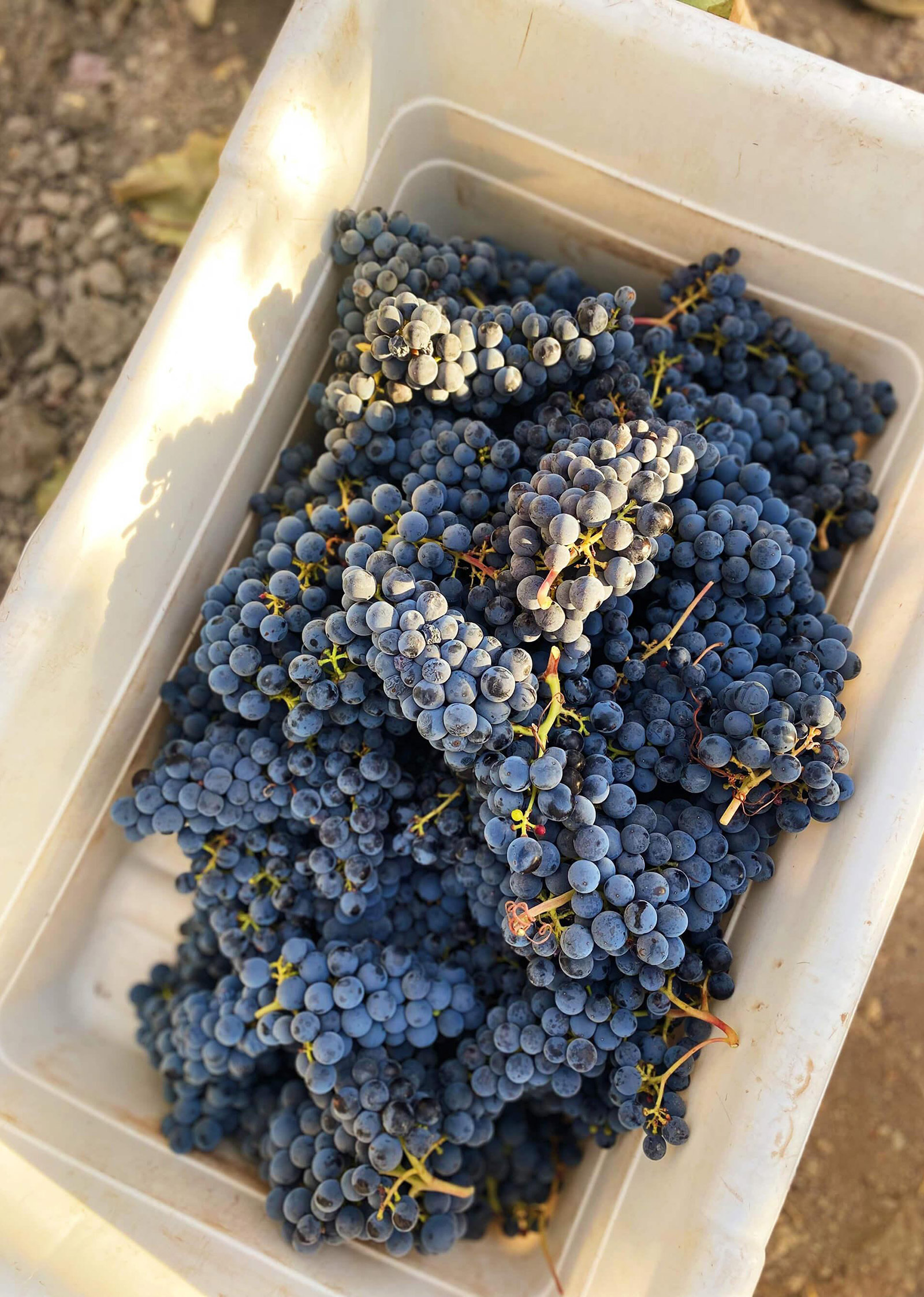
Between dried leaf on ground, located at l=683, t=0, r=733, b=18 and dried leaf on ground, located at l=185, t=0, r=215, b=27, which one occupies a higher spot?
dried leaf on ground, located at l=185, t=0, r=215, b=27

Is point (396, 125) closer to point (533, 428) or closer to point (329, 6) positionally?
point (329, 6)

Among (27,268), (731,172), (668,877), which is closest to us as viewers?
(668,877)

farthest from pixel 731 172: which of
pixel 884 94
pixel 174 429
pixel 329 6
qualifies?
pixel 174 429

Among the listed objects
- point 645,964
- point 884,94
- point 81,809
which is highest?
point 884,94

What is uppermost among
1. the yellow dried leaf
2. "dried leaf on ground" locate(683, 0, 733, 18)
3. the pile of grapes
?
the yellow dried leaf

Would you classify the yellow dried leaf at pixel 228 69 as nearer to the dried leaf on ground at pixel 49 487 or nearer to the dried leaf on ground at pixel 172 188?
the dried leaf on ground at pixel 172 188

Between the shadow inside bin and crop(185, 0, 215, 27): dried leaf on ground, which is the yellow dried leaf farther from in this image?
the shadow inside bin

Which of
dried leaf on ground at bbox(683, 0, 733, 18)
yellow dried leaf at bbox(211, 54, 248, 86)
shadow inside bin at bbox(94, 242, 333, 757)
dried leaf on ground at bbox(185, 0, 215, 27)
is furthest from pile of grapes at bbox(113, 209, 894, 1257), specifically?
dried leaf on ground at bbox(185, 0, 215, 27)
